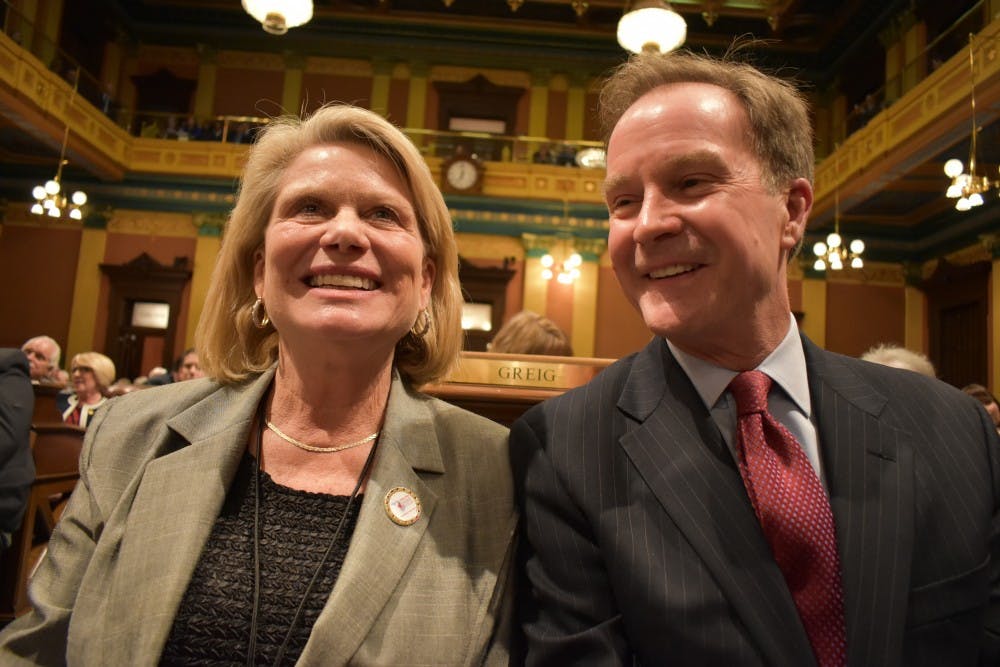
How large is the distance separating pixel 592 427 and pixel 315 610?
664 mm

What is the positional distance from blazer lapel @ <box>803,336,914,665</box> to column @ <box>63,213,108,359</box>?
13.6 m

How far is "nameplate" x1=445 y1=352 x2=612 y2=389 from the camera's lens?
2211mm

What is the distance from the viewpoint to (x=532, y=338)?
134 inches

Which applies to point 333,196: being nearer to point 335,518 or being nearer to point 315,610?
point 335,518

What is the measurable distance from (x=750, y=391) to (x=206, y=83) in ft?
48.0

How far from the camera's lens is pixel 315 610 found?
142cm

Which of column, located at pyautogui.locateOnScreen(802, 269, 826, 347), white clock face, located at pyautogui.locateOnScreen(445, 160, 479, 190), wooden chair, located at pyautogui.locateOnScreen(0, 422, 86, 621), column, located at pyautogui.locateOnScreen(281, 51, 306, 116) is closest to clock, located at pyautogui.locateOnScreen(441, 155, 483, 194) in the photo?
white clock face, located at pyautogui.locateOnScreen(445, 160, 479, 190)

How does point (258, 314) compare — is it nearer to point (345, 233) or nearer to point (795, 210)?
point (345, 233)

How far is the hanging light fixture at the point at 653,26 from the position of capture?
15.7 feet

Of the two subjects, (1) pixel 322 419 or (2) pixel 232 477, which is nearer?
(2) pixel 232 477

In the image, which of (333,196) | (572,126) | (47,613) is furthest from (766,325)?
(572,126)

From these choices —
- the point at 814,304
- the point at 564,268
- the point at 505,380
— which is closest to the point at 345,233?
the point at 505,380

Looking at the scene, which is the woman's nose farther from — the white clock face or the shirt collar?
the white clock face

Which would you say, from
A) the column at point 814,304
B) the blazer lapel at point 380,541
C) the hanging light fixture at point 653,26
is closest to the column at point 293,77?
the column at point 814,304
